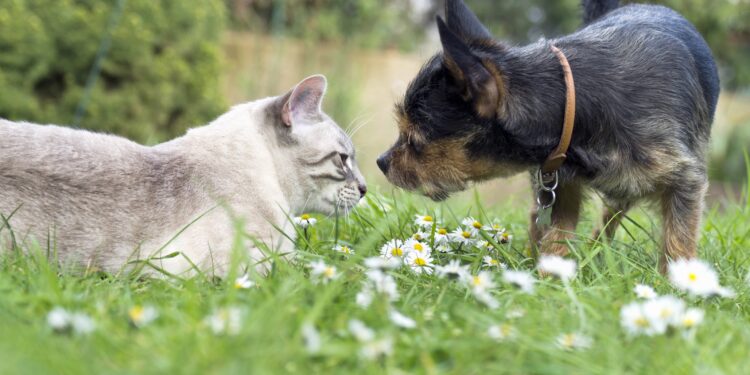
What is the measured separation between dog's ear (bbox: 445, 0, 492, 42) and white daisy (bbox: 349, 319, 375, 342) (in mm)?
1765

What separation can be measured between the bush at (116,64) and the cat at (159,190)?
12.1 feet

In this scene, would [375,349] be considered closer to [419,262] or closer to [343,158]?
[419,262]

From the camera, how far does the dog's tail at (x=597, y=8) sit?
4.65 meters

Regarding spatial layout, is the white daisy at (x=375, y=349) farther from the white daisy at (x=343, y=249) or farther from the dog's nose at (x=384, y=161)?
the dog's nose at (x=384, y=161)

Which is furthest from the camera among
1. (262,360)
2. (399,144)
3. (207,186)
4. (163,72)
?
(163,72)

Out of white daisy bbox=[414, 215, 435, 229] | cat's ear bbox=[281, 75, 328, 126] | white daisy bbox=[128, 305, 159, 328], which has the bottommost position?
white daisy bbox=[414, 215, 435, 229]

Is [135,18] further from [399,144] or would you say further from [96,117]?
[399,144]

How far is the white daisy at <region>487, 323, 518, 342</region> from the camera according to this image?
2045mm

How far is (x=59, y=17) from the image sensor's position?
6.73m

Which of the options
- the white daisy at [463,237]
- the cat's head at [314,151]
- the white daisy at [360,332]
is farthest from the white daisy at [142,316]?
the white daisy at [463,237]

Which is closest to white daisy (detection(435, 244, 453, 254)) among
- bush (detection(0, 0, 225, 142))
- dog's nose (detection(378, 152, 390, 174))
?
dog's nose (detection(378, 152, 390, 174))

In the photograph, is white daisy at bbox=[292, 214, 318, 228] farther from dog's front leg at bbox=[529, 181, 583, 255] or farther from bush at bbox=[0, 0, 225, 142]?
bush at bbox=[0, 0, 225, 142]

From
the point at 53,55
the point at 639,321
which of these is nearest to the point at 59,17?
the point at 53,55

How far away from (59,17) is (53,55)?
34 centimetres
